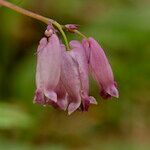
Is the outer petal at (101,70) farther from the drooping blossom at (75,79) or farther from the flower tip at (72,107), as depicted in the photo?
the flower tip at (72,107)

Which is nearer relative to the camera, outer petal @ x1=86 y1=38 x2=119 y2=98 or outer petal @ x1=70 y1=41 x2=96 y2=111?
outer petal @ x1=70 y1=41 x2=96 y2=111

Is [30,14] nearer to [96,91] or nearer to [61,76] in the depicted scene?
[61,76]

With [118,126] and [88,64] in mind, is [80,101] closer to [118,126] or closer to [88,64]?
[88,64]

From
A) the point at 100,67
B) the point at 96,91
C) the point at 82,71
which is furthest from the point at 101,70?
the point at 96,91

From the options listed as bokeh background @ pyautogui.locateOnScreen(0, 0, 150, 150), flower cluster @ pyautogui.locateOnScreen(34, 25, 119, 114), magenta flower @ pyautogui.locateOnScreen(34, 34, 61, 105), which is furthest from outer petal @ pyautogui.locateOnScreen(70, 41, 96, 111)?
bokeh background @ pyautogui.locateOnScreen(0, 0, 150, 150)

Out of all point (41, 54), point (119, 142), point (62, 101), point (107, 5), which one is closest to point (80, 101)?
point (62, 101)

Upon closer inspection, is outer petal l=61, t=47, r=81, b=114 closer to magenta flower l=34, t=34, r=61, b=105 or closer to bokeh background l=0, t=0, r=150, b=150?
magenta flower l=34, t=34, r=61, b=105
